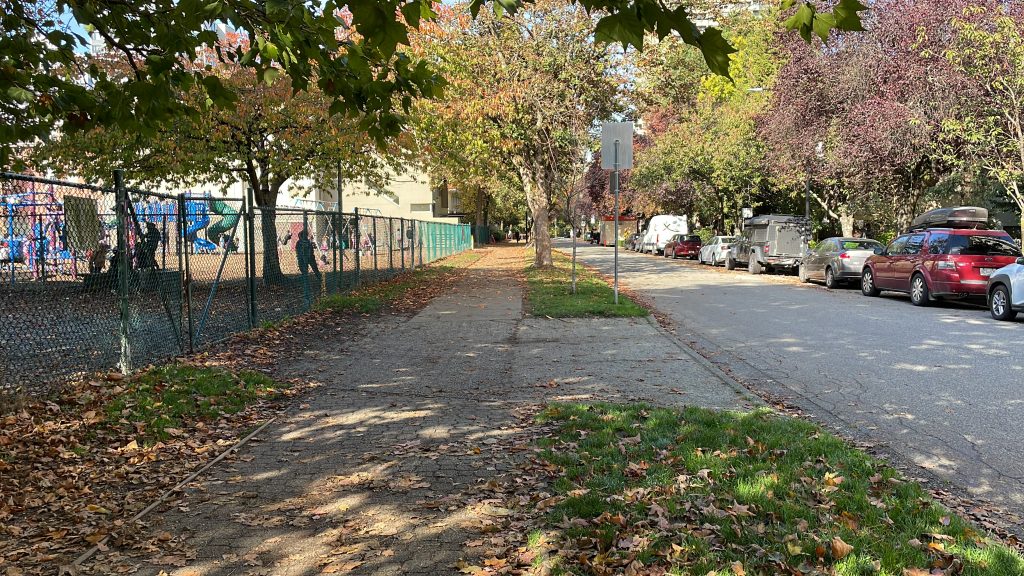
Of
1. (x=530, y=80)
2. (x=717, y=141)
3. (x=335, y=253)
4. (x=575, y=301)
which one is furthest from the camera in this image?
(x=717, y=141)

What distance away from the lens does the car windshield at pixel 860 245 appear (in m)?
20.7

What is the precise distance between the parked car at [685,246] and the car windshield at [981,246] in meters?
23.3

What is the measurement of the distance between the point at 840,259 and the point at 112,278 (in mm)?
18044

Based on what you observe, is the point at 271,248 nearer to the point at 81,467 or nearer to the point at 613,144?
the point at 613,144

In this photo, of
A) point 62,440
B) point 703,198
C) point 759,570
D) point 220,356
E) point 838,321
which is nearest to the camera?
point 759,570

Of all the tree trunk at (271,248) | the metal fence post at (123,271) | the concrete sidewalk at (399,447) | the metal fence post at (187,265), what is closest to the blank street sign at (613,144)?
the concrete sidewalk at (399,447)

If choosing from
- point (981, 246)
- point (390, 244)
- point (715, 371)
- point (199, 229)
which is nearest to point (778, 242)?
point (981, 246)

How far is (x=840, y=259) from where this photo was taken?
2031 cm

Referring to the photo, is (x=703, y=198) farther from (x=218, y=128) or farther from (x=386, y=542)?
(x=386, y=542)

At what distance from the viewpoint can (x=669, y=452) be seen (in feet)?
17.0

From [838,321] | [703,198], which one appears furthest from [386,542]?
[703,198]

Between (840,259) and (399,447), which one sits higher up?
(840,259)

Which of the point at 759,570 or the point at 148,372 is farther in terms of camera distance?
the point at 148,372

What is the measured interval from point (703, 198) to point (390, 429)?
41745 mm
